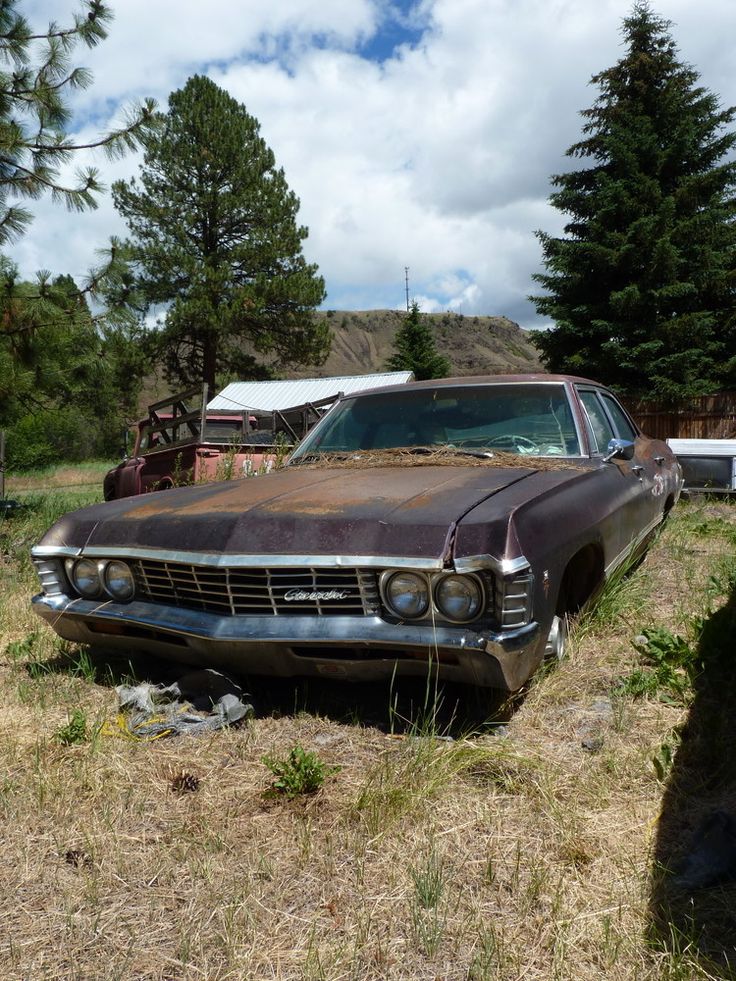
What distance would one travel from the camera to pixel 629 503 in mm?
4062

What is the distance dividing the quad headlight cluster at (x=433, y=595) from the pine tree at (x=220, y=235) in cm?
2461

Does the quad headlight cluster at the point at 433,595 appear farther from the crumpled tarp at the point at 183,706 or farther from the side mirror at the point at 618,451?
the side mirror at the point at 618,451

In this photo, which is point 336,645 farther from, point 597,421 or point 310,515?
point 597,421

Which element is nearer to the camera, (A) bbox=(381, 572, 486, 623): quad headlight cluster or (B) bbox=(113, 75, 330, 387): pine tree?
(A) bbox=(381, 572, 486, 623): quad headlight cluster

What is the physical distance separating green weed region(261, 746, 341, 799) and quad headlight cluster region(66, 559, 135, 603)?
111cm

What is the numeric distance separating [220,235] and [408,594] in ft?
90.7

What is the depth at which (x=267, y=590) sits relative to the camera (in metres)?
2.78

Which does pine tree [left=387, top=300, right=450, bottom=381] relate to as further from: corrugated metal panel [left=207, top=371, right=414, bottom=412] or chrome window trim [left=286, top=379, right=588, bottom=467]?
chrome window trim [left=286, top=379, right=588, bottom=467]

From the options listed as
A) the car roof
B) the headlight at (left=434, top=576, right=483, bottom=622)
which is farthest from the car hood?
the car roof

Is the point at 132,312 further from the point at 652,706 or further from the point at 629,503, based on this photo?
the point at 652,706

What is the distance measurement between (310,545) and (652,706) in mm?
1462

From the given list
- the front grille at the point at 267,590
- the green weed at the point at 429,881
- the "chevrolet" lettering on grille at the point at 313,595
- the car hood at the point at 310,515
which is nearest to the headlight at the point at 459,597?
the car hood at the point at 310,515

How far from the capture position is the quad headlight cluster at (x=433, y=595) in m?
2.53

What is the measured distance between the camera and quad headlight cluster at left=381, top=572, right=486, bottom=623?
2.53 m
